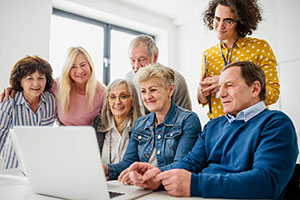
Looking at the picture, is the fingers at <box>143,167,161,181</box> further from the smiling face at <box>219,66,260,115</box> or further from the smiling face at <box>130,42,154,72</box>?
the smiling face at <box>130,42,154,72</box>

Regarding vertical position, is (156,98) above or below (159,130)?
above

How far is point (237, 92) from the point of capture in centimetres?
115

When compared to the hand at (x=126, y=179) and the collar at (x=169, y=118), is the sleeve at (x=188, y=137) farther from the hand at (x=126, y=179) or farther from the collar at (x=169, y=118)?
the hand at (x=126, y=179)

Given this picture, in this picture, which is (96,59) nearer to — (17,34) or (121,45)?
(121,45)

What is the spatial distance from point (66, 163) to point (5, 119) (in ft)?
4.34

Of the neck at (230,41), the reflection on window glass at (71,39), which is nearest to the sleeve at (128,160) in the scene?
the neck at (230,41)

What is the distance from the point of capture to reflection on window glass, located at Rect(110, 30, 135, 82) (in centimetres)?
480

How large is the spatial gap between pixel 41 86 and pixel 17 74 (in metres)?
0.19

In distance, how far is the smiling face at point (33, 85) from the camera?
1937 mm

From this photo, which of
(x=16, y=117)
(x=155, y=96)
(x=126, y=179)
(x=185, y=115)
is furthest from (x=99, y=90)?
(x=126, y=179)

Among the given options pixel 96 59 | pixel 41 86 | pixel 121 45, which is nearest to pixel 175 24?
pixel 121 45

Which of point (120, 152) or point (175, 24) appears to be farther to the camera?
point (175, 24)

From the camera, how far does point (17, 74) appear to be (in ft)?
6.41

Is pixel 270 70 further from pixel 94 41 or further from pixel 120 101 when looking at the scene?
pixel 94 41
